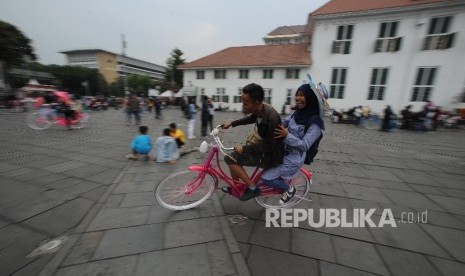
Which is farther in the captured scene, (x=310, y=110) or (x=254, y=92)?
(x=310, y=110)

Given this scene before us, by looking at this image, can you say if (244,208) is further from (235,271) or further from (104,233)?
(104,233)

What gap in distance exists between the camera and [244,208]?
353cm

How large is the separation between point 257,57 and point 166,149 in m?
22.4

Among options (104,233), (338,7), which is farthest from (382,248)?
(338,7)

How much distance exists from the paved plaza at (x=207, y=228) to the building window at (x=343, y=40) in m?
17.5

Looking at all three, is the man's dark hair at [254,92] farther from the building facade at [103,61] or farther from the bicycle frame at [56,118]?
the building facade at [103,61]

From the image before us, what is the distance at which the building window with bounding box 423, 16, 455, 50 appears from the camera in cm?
1659

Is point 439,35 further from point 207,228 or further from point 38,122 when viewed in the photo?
point 38,122

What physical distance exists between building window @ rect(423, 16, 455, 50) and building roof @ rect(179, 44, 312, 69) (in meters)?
8.95

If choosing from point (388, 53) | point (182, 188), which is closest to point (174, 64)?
point (388, 53)

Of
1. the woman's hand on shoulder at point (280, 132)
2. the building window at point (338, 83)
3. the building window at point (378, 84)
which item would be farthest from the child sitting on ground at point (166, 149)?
the building window at point (378, 84)

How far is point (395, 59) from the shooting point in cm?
1828

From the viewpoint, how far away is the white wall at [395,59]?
16.8 meters

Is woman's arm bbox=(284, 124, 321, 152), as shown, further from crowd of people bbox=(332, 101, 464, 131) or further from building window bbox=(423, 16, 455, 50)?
building window bbox=(423, 16, 455, 50)
